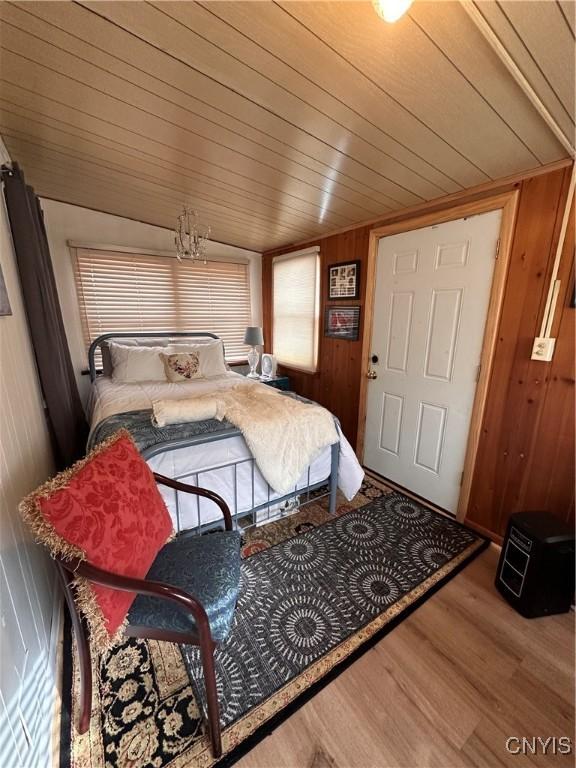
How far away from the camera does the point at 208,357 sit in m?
Answer: 3.05

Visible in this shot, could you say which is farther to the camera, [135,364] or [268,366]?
[268,366]

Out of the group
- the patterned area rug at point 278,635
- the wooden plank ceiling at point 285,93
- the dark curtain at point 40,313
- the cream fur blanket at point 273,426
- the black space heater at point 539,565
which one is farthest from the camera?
the cream fur blanket at point 273,426

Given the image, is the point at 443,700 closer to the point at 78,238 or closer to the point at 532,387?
the point at 532,387

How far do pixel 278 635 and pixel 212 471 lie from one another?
0.81m

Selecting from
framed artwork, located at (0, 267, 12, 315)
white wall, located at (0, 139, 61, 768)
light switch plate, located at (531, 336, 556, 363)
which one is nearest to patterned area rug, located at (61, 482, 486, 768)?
white wall, located at (0, 139, 61, 768)

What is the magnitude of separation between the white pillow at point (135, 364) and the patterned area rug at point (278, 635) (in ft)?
5.43

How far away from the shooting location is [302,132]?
146 centimetres

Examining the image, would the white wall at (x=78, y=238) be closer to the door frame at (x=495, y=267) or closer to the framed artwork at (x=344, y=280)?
the framed artwork at (x=344, y=280)

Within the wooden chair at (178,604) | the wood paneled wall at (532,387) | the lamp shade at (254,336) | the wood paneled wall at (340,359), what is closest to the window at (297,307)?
the wood paneled wall at (340,359)

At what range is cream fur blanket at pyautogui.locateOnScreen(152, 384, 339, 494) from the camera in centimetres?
169

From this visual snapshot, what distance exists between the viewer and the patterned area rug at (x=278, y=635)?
1.04 m

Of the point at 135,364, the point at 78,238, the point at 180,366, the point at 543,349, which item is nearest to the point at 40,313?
the point at 135,364

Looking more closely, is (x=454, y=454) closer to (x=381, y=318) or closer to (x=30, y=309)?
(x=381, y=318)

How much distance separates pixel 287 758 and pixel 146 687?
0.58 meters
